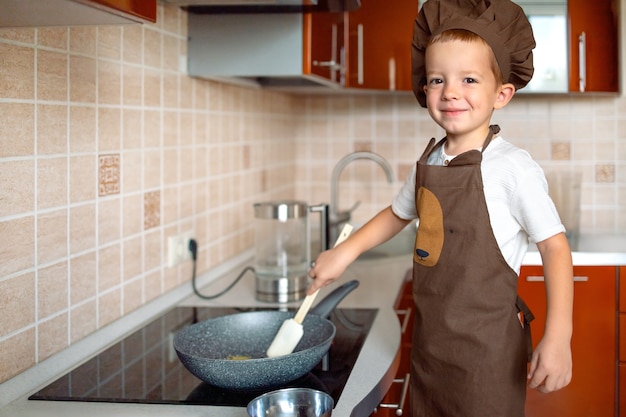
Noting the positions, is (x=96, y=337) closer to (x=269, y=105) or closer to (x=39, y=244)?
(x=39, y=244)

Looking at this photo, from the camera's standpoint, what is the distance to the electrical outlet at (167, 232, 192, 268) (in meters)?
1.86

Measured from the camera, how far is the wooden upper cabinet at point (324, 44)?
194cm

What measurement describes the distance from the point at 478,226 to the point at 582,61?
1.78 metres

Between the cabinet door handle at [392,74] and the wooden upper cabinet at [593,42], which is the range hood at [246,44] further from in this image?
the wooden upper cabinet at [593,42]

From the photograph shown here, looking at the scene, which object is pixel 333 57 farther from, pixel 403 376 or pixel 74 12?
pixel 74 12

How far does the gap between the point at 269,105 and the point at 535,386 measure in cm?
182

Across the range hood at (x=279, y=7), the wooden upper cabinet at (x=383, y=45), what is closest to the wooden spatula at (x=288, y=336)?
the range hood at (x=279, y=7)

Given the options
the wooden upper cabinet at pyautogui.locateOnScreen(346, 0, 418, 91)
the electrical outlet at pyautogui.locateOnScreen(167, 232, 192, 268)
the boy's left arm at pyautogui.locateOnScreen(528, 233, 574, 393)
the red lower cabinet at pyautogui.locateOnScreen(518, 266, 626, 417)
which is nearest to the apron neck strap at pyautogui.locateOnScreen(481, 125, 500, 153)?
the boy's left arm at pyautogui.locateOnScreen(528, 233, 574, 393)

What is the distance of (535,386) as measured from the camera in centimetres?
122

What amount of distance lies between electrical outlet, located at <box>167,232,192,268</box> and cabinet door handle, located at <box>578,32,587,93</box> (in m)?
1.67

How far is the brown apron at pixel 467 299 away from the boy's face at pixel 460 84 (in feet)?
0.20

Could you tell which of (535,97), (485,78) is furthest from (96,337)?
(535,97)

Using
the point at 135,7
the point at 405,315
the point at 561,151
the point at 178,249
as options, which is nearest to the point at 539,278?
the point at 405,315

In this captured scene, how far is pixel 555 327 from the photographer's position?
122 centimetres
